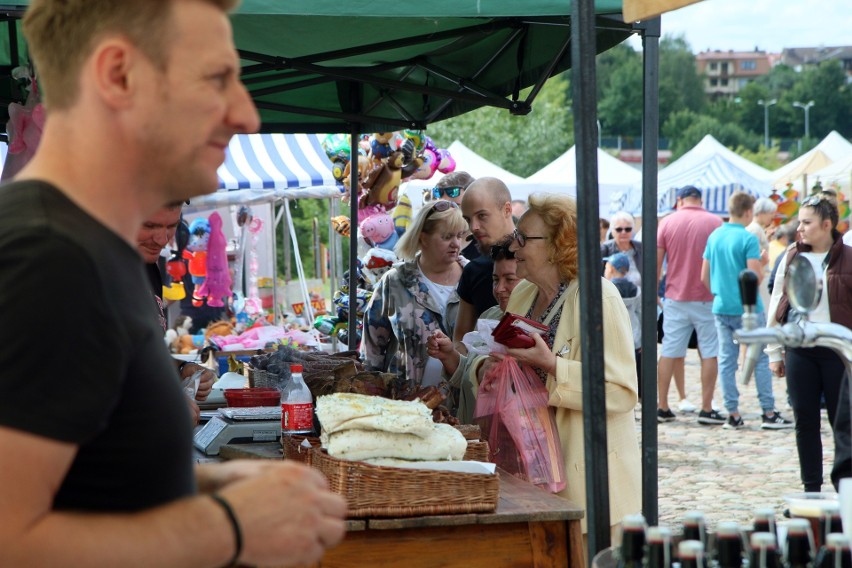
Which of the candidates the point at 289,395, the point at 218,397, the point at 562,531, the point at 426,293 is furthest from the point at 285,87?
the point at 562,531

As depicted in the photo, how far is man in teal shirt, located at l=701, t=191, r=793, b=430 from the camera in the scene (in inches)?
364

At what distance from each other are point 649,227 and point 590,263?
1.36 m

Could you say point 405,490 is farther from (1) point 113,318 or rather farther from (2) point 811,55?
(2) point 811,55

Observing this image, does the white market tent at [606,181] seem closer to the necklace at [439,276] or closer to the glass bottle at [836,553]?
the necklace at [439,276]

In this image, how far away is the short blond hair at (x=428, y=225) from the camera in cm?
548

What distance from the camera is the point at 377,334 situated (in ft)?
18.0

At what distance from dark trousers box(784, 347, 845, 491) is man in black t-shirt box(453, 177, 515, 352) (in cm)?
226

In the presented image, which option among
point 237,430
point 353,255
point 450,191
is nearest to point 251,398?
point 237,430

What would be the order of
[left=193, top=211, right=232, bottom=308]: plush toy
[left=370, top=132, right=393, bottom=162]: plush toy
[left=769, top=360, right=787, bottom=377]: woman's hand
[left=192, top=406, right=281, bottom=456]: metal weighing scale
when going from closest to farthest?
[left=192, top=406, right=281, bottom=456]: metal weighing scale < [left=769, top=360, right=787, bottom=377]: woman's hand < [left=370, top=132, right=393, bottom=162]: plush toy < [left=193, top=211, right=232, bottom=308]: plush toy

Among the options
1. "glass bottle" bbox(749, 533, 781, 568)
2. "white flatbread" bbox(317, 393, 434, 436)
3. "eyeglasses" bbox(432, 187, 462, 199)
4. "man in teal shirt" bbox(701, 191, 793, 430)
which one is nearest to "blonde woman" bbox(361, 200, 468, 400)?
"eyeglasses" bbox(432, 187, 462, 199)

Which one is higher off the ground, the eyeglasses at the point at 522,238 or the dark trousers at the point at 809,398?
the eyeglasses at the point at 522,238

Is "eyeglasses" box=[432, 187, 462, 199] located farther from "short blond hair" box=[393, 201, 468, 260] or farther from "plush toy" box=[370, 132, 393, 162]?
"plush toy" box=[370, 132, 393, 162]

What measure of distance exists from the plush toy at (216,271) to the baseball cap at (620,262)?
20.5 feet

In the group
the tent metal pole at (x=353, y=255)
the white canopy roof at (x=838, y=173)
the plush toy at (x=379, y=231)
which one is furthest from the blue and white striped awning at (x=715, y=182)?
the tent metal pole at (x=353, y=255)
